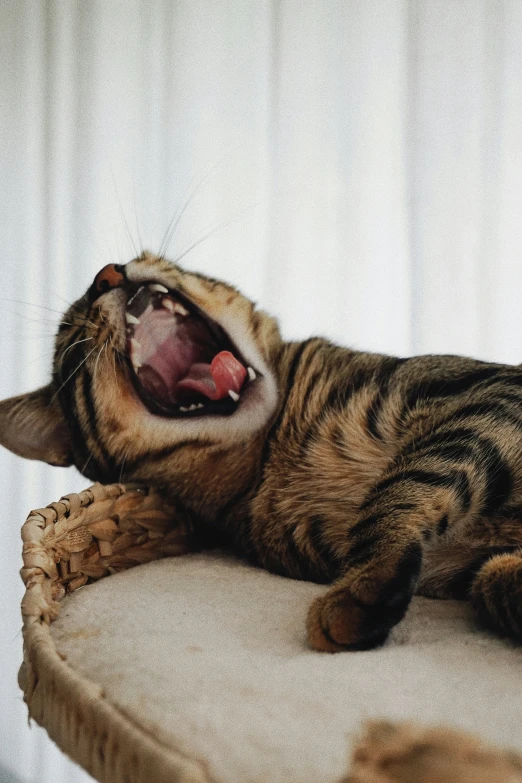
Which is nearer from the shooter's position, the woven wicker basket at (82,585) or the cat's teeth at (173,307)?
the woven wicker basket at (82,585)

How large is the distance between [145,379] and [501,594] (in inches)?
24.2

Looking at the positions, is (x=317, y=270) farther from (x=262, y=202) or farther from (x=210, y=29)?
(x=210, y=29)

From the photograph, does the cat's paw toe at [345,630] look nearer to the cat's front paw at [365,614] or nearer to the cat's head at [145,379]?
the cat's front paw at [365,614]

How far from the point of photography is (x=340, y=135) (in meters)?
1.72

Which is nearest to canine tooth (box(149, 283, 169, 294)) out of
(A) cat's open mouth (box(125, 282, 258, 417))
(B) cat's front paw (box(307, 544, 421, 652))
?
(A) cat's open mouth (box(125, 282, 258, 417))

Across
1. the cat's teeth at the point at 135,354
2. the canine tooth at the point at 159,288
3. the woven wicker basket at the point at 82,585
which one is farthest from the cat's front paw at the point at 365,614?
the canine tooth at the point at 159,288

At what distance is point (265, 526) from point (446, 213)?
95 cm

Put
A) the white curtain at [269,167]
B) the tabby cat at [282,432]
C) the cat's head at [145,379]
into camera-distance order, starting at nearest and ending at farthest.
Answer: the tabby cat at [282,432]
the cat's head at [145,379]
the white curtain at [269,167]

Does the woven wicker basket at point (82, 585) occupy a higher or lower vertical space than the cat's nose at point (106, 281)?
lower

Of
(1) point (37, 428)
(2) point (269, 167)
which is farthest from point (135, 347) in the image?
(2) point (269, 167)

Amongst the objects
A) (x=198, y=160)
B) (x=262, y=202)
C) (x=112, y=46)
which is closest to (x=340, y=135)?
(x=262, y=202)

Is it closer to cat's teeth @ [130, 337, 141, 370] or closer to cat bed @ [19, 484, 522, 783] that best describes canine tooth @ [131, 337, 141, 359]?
cat's teeth @ [130, 337, 141, 370]

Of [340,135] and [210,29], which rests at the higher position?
[210,29]

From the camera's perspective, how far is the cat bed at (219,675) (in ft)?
1.54
